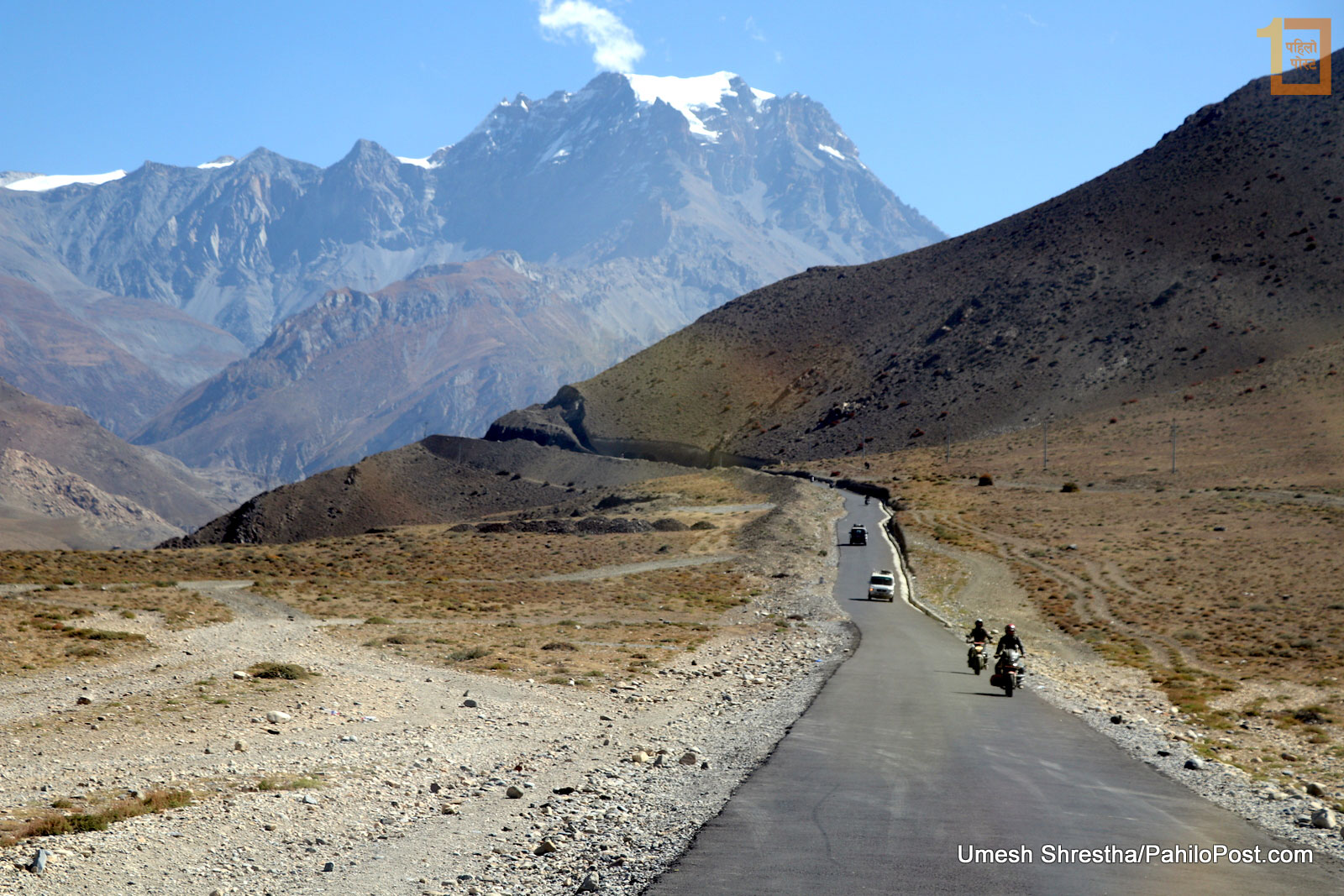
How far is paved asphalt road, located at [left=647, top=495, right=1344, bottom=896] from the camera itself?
11.1 meters

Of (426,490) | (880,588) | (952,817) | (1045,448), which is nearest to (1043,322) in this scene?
(1045,448)

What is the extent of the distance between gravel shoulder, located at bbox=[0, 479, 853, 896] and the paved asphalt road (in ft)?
2.78

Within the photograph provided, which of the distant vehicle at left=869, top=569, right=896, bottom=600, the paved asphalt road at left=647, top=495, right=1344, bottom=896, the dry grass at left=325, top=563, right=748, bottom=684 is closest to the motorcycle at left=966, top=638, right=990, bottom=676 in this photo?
the paved asphalt road at left=647, top=495, right=1344, bottom=896

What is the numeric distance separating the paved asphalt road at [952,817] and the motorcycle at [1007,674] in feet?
8.89

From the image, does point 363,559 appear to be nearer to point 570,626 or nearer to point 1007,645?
point 570,626

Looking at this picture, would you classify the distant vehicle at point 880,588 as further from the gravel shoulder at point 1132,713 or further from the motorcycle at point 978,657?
the motorcycle at point 978,657

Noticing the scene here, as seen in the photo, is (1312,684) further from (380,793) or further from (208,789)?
(208,789)

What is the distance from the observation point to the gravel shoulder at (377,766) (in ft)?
38.0

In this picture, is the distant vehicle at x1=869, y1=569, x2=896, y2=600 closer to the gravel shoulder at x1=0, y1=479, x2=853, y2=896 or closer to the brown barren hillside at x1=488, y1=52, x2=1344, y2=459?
the gravel shoulder at x1=0, y1=479, x2=853, y2=896

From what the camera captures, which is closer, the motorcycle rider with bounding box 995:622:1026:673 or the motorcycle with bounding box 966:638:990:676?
the motorcycle rider with bounding box 995:622:1026:673

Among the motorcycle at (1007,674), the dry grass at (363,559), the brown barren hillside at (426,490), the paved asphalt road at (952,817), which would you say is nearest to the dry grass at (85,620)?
the dry grass at (363,559)

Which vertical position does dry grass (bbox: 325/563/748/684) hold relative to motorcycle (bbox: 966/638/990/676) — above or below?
below

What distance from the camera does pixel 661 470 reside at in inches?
5443

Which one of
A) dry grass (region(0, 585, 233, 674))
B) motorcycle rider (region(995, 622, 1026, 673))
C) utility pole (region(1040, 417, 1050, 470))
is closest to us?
motorcycle rider (region(995, 622, 1026, 673))
